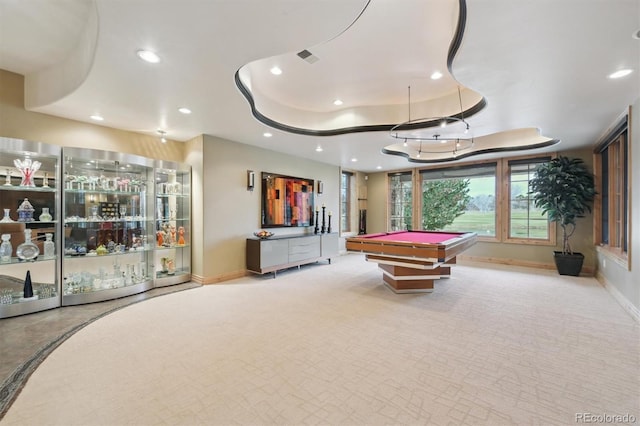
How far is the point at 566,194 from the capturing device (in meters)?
5.55

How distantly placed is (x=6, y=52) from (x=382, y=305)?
18.1 ft

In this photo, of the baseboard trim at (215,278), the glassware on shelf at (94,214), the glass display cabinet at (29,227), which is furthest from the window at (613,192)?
the glass display cabinet at (29,227)

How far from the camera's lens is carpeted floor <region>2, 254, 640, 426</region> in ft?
6.01

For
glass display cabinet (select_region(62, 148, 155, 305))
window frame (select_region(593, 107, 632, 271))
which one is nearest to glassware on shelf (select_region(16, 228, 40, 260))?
glass display cabinet (select_region(62, 148, 155, 305))

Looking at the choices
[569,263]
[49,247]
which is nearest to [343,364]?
[49,247]

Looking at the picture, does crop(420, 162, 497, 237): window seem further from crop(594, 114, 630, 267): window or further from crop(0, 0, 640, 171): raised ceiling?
crop(0, 0, 640, 171): raised ceiling

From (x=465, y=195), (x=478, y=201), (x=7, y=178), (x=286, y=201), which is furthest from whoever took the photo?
(x=465, y=195)

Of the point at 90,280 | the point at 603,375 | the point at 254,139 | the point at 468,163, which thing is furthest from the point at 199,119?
the point at 468,163

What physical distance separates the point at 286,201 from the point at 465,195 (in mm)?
5190

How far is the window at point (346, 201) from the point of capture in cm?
873

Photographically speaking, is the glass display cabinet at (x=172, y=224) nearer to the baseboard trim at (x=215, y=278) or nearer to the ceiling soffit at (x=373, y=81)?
the baseboard trim at (x=215, y=278)

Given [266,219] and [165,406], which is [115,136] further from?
[165,406]

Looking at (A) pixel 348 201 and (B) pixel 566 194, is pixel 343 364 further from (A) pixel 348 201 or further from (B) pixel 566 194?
(A) pixel 348 201

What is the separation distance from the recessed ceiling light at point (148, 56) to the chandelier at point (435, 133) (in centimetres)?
286
